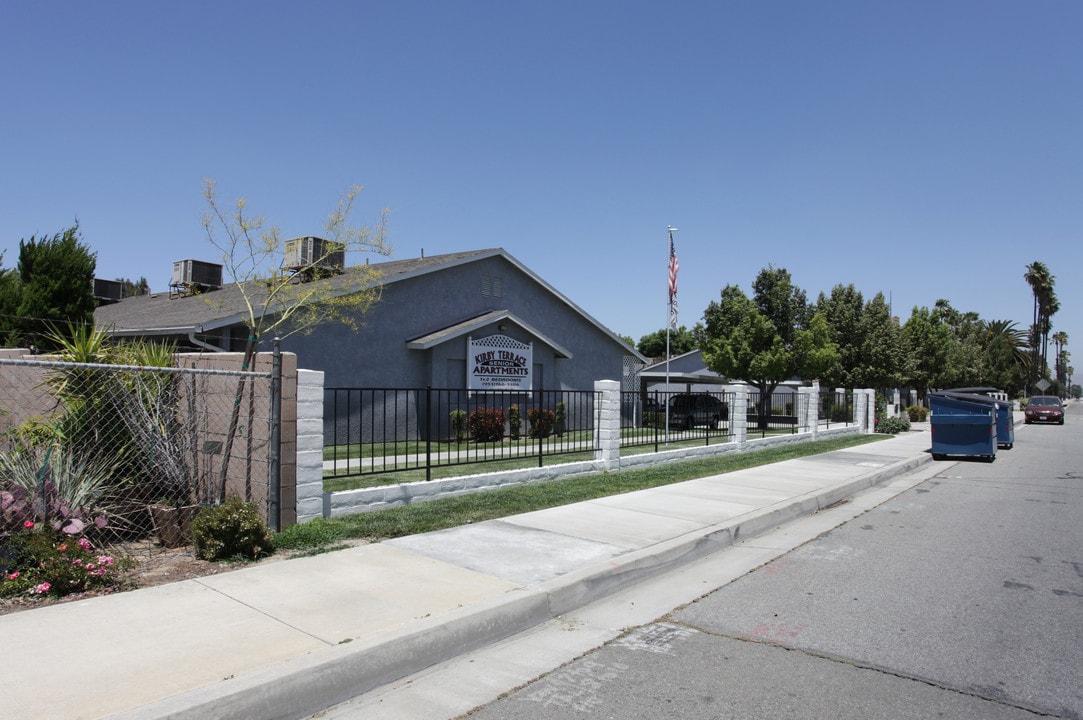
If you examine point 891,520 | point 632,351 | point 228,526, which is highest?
point 632,351

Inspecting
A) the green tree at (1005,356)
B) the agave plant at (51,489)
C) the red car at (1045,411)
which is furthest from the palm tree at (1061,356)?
the agave plant at (51,489)

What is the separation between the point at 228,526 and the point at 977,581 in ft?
22.4

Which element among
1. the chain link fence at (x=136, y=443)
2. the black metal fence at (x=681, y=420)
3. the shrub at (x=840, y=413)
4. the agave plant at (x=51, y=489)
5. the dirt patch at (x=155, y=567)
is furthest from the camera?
the shrub at (x=840, y=413)

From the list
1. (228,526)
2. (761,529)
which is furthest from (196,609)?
(761,529)

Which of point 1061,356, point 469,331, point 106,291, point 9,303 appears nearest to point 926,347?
point 469,331

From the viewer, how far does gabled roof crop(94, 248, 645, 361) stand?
50.6 feet

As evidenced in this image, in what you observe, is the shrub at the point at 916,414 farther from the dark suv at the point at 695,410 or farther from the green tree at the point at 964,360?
the dark suv at the point at 695,410

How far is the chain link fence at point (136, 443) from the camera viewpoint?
21.7 feet

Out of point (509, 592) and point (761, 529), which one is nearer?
point (509, 592)

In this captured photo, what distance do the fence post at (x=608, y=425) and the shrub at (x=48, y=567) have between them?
8.25 metres

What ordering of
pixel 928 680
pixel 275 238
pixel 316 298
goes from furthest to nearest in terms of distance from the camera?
pixel 316 298
pixel 275 238
pixel 928 680

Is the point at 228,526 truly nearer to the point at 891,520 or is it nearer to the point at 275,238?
the point at 275,238

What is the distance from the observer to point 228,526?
21.3 feet

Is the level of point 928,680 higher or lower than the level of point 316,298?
lower
